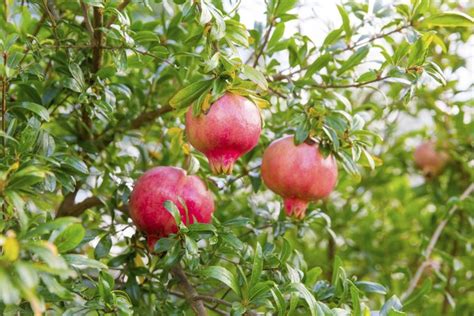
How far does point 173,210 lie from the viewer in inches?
39.5

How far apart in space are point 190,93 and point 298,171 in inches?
9.8

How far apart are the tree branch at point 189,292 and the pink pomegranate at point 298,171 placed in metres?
0.22

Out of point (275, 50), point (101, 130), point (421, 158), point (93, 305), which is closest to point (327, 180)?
point (275, 50)

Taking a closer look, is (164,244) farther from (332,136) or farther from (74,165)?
(332,136)

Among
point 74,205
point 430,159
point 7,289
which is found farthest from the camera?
point 430,159

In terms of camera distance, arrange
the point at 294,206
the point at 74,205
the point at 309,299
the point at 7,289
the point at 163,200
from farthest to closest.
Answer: the point at 74,205
the point at 294,206
the point at 163,200
the point at 309,299
the point at 7,289

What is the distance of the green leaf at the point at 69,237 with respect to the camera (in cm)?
79

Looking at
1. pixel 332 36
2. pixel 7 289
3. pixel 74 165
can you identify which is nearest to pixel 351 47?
pixel 332 36

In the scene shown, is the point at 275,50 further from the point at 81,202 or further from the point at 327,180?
the point at 81,202

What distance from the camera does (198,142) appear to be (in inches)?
40.6

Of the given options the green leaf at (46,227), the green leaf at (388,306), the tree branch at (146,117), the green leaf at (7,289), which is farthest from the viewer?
the tree branch at (146,117)

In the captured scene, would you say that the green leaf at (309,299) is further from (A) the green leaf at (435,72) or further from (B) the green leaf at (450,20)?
(B) the green leaf at (450,20)

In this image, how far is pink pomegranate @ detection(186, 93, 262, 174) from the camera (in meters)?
1.00

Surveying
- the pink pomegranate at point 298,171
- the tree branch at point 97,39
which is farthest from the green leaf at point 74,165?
the pink pomegranate at point 298,171
